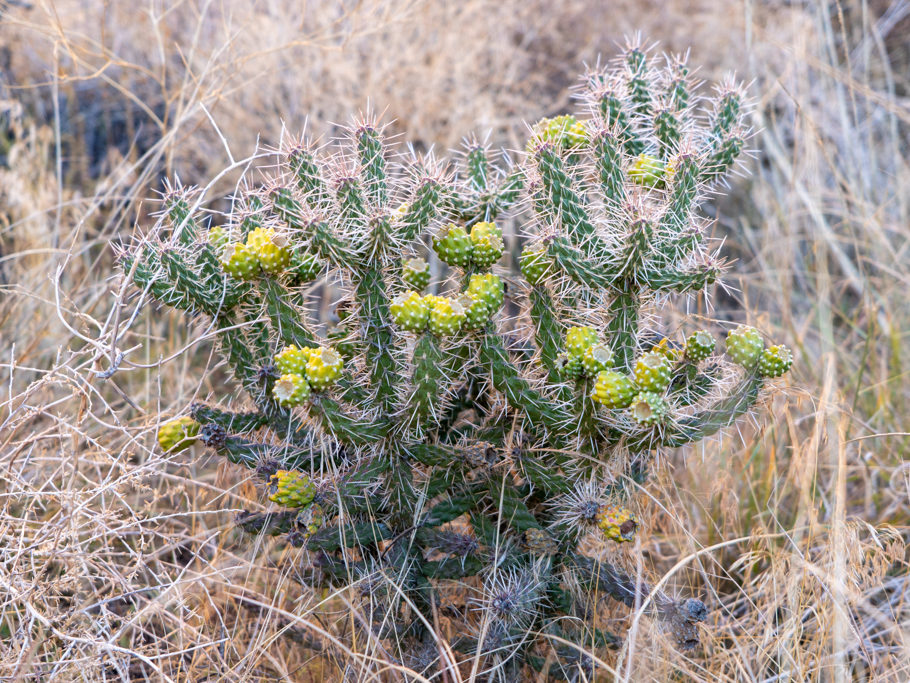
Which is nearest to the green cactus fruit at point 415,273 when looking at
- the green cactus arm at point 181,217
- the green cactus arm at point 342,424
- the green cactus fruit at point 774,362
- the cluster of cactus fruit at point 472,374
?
the cluster of cactus fruit at point 472,374

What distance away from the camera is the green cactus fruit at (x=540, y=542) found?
1.89 meters

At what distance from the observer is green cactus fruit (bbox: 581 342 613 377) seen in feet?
5.63

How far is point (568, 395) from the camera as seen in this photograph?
1886mm

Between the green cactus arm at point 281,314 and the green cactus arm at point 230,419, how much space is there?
269 millimetres

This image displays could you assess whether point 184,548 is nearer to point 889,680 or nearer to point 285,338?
point 285,338

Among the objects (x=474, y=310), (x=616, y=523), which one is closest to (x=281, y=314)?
(x=474, y=310)

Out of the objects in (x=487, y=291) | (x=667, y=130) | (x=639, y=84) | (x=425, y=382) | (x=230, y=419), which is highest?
(x=639, y=84)

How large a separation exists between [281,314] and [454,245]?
45 cm

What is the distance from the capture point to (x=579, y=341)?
1.77 m

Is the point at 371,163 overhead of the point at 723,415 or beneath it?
overhead

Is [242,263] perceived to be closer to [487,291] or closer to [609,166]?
[487,291]

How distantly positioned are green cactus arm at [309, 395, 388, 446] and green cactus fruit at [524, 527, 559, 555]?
1.50ft

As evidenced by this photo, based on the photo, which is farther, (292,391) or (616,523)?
(616,523)

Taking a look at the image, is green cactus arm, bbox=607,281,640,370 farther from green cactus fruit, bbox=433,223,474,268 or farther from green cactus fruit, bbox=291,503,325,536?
green cactus fruit, bbox=291,503,325,536
